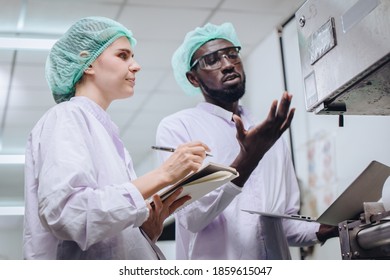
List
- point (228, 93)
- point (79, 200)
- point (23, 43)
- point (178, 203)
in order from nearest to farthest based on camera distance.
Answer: point (79, 200) < point (178, 203) < point (228, 93) < point (23, 43)

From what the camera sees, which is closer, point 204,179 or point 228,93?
point 204,179

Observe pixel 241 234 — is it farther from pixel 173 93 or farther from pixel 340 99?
pixel 173 93

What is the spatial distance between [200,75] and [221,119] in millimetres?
172

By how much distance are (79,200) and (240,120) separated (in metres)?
0.51

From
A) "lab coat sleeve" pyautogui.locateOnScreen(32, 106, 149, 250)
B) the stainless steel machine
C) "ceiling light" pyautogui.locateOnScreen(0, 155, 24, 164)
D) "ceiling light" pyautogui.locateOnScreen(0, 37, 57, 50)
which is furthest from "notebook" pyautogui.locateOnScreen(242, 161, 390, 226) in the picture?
"ceiling light" pyautogui.locateOnScreen(0, 37, 57, 50)

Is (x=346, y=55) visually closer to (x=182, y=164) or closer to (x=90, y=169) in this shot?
(x=182, y=164)

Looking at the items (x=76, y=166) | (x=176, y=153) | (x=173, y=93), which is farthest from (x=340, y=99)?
(x=173, y=93)

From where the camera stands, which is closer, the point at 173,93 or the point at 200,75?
the point at 200,75

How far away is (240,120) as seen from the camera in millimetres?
1455

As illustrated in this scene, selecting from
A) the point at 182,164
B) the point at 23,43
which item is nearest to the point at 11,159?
the point at 23,43

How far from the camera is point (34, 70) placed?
248cm

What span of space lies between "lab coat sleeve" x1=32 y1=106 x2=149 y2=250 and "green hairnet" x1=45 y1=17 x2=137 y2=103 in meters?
0.30
